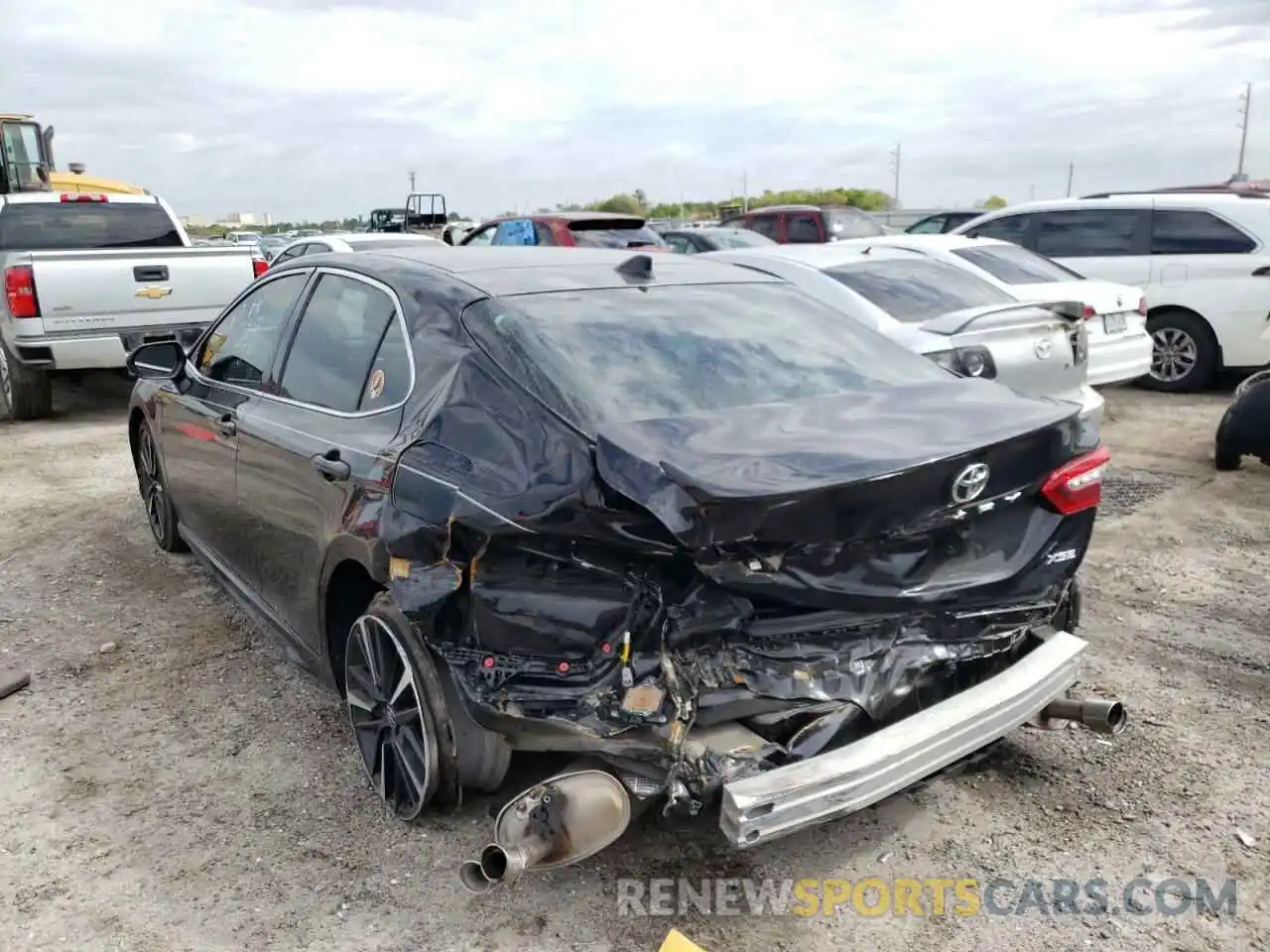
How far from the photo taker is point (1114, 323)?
8.25 metres

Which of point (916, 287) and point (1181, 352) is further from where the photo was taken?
point (1181, 352)

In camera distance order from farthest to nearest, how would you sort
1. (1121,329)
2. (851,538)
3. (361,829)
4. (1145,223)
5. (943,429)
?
(1145,223) → (1121,329) → (361,829) → (943,429) → (851,538)

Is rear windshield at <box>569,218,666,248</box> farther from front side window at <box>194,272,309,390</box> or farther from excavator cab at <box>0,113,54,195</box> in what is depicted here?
excavator cab at <box>0,113,54,195</box>

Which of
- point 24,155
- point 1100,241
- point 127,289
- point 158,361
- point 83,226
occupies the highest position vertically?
point 24,155

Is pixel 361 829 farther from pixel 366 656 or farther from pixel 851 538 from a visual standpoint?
pixel 851 538

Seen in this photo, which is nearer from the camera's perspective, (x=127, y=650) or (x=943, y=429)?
(x=943, y=429)

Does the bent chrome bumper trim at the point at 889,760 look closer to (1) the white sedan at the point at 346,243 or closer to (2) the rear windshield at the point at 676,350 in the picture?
(2) the rear windshield at the point at 676,350

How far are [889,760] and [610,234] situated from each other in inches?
406

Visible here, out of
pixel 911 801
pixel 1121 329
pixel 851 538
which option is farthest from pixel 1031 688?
pixel 1121 329

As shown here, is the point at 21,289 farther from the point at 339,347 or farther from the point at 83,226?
the point at 339,347

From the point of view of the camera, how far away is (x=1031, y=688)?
9.66ft

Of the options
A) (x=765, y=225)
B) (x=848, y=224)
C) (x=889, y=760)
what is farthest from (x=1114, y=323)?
(x=765, y=225)

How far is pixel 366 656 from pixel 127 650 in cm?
187

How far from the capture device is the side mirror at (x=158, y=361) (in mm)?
5062
